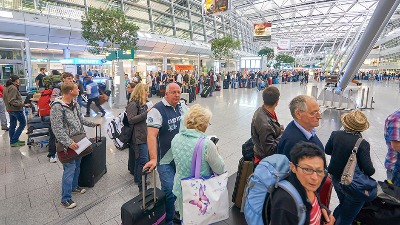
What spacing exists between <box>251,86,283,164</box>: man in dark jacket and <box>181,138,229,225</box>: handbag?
628 millimetres

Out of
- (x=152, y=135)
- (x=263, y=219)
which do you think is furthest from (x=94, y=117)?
(x=263, y=219)

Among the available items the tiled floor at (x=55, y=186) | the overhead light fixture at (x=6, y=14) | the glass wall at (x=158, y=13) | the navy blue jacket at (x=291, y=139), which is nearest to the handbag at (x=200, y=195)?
the navy blue jacket at (x=291, y=139)

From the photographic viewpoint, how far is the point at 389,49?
4691cm

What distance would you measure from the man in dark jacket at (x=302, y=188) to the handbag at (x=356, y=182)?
87 centimetres

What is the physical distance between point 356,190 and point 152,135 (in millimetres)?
2004

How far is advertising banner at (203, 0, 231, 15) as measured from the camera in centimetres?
1385

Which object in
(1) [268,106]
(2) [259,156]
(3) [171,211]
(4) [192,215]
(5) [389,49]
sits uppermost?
(5) [389,49]

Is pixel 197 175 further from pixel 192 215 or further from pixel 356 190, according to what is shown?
pixel 356 190

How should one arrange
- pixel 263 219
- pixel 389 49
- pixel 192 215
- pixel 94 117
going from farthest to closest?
pixel 389 49 → pixel 94 117 → pixel 192 215 → pixel 263 219

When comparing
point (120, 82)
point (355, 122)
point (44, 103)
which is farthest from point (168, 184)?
point (120, 82)

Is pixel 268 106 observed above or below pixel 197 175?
above

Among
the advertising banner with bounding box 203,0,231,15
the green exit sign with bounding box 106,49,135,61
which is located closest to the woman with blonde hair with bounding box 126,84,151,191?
the green exit sign with bounding box 106,49,135,61

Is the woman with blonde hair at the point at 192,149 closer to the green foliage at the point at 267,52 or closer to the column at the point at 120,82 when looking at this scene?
the column at the point at 120,82

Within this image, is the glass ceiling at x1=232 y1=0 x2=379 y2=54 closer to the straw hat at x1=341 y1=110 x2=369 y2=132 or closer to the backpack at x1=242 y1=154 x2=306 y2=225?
the straw hat at x1=341 y1=110 x2=369 y2=132
